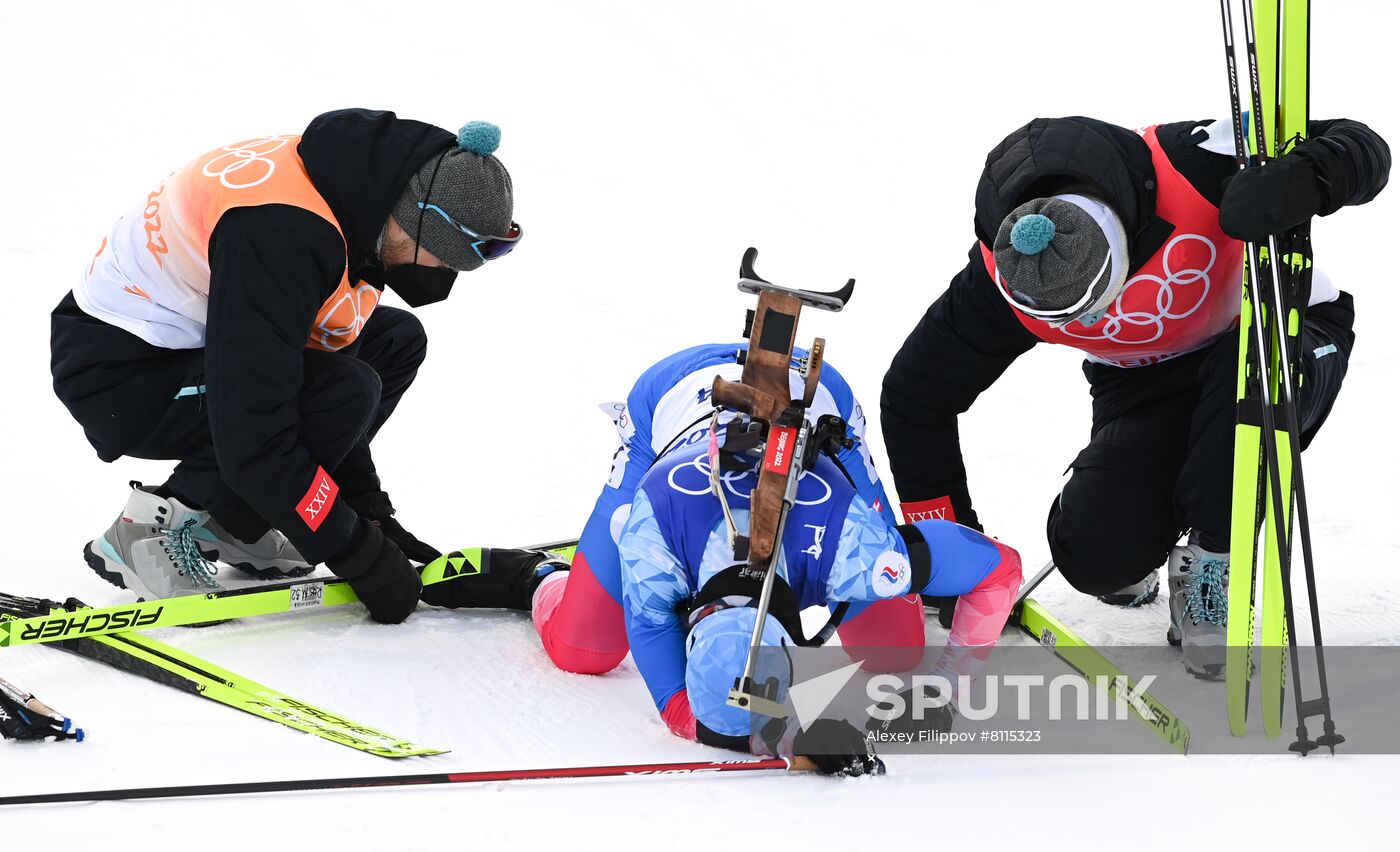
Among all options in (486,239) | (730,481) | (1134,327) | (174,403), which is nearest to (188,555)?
(174,403)

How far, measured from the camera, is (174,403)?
11.5ft

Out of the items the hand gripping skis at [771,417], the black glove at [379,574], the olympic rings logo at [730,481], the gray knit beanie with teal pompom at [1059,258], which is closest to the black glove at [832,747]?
the hand gripping skis at [771,417]

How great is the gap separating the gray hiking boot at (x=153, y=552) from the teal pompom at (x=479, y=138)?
1154 millimetres

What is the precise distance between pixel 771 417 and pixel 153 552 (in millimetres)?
1695

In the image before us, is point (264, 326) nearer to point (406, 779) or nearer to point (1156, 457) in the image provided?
point (406, 779)

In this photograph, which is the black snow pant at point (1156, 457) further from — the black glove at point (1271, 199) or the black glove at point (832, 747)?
the black glove at point (832, 747)

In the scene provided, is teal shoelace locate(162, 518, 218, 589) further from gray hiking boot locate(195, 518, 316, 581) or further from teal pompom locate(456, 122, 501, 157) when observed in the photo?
teal pompom locate(456, 122, 501, 157)

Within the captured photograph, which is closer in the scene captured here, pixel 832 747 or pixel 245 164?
pixel 832 747

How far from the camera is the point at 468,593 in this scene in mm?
3605

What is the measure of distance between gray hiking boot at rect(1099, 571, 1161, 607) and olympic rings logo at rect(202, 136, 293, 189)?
2.23m

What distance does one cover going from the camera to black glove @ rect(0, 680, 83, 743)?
2.69 meters

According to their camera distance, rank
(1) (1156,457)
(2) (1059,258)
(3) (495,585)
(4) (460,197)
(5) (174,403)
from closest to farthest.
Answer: (2) (1059,258)
(4) (460,197)
(1) (1156,457)
(5) (174,403)
(3) (495,585)

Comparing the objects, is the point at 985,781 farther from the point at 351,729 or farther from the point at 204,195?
the point at 204,195

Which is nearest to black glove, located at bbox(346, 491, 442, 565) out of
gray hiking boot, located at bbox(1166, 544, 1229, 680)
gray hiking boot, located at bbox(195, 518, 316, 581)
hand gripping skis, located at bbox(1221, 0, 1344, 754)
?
gray hiking boot, located at bbox(195, 518, 316, 581)
